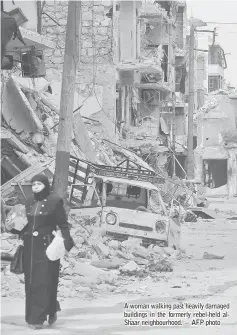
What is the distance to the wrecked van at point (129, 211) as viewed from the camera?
15969 mm

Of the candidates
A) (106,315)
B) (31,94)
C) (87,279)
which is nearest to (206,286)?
(87,279)

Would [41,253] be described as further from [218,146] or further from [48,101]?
[218,146]

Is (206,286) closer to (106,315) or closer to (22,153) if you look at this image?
(106,315)

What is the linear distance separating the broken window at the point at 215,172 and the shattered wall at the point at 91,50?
2623cm

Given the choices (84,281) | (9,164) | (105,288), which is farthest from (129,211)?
(105,288)

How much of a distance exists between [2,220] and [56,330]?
597cm

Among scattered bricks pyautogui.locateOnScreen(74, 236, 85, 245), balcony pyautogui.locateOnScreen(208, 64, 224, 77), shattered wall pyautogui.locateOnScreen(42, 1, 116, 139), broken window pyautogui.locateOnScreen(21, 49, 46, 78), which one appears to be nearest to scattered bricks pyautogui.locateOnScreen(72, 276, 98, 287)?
scattered bricks pyautogui.locateOnScreen(74, 236, 85, 245)

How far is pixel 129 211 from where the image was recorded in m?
16.0

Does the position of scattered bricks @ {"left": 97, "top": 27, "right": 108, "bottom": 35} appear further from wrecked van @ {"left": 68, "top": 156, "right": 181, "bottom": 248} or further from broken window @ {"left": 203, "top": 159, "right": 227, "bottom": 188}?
broken window @ {"left": 203, "top": 159, "right": 227, "bottom": 188}

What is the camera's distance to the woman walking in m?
7.85

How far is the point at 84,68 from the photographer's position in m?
34.0

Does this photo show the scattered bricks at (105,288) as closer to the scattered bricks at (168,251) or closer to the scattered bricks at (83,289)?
the scattered bricks at (83,289)

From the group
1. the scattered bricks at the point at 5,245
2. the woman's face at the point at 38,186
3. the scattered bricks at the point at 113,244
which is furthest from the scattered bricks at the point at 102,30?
the woman's face at the point at 38,186

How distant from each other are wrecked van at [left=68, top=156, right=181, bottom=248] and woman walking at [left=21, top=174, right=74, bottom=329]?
26.0 ft
